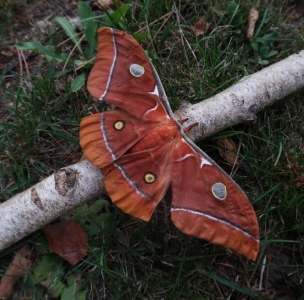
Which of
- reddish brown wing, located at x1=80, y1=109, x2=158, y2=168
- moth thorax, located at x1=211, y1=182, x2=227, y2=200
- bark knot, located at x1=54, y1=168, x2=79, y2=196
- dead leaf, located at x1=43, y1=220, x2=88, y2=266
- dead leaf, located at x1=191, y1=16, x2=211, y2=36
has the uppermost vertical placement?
reddish brown wing, located at x1=80, y1=109, x2=158, y2=168

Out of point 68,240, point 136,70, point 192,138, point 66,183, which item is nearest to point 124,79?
point 136,70

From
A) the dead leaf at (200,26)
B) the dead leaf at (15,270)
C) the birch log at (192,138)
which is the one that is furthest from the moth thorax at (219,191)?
the dead leaf at (200,26)

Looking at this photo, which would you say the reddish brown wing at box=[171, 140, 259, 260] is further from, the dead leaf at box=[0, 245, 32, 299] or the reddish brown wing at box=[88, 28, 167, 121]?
the dead leaf at box=[0, 245, 32, 299]

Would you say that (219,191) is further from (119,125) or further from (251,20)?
(251,20)

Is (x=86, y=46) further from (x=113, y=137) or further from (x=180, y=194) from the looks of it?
(x=180, y=194)

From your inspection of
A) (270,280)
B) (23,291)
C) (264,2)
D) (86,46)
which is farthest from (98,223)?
(264,2)

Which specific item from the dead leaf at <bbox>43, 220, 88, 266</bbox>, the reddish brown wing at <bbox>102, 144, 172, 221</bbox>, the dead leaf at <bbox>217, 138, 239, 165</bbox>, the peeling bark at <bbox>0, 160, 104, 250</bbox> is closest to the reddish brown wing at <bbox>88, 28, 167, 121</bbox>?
the reddish brown wing at <bbox>102, 144, 172, 221</bbox>

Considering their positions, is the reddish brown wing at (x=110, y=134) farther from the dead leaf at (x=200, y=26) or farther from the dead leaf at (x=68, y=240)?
the dead leaf at (x=200, y=26)
